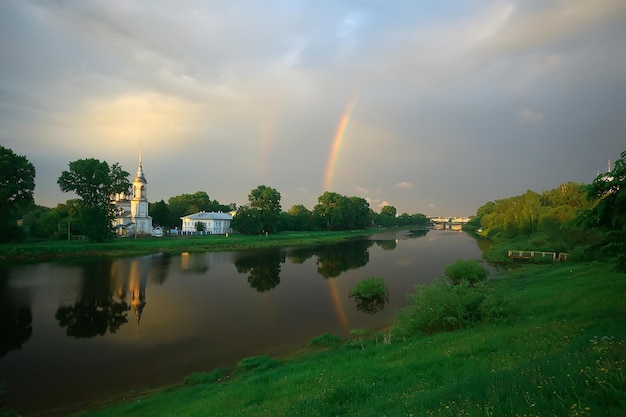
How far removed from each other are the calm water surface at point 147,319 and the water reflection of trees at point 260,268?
22 cm

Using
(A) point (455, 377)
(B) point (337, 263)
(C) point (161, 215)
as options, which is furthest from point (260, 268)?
(C) point (161, 215)

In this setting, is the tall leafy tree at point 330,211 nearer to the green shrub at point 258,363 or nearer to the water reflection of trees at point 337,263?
the water reflection of trees at point 337,263

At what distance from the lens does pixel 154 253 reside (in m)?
55.0

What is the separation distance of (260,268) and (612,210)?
3818cm

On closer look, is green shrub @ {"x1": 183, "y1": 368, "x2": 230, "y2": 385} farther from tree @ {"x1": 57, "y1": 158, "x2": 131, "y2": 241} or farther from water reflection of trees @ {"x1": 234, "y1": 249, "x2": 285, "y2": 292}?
tree @ {"x1": 57, "y1": 158, "x2": 131, "y2": 241}

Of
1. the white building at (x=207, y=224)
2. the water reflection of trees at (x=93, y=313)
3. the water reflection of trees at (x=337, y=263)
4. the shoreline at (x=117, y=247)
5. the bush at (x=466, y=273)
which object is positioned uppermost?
the white building at (x=207, y=224)

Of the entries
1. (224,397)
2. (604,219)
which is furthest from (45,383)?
(604,219)

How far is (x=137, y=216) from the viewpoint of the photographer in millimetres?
77750

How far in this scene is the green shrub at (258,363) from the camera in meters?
13.9

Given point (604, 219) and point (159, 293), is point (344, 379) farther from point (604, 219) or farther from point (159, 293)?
point (159, 293)

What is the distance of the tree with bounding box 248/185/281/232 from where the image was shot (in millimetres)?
87625

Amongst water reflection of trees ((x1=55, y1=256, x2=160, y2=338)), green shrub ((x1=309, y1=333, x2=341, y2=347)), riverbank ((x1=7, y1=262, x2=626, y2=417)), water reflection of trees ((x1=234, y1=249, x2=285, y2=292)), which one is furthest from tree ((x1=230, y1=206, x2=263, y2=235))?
riverbank ((x1=7, y1=262, x2=626, y2=417))

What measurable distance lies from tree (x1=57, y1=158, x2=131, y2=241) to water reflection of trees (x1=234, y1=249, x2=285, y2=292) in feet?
73.4

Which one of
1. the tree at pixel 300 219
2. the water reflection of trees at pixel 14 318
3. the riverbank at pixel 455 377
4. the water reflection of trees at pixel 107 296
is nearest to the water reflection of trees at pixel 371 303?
the riverbank at pixel 455 377
